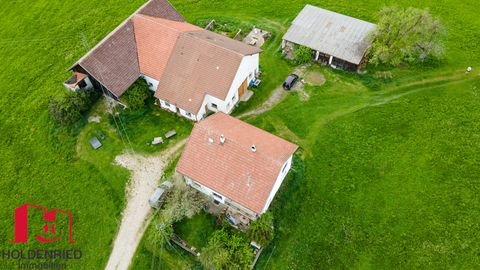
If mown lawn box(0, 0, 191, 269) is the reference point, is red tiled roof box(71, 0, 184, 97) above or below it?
above

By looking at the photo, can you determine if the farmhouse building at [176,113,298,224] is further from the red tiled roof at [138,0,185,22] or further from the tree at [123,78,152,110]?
the red tiled roof at [138,0,185,22]

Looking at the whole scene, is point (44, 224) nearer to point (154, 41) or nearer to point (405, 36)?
point (154, 41)

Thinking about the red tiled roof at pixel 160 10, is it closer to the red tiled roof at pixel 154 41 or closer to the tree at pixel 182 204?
the red tiled roof at pixel 154 41

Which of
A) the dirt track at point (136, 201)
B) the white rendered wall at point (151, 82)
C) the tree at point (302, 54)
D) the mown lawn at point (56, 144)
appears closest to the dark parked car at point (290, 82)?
the tree at point (302, 54)

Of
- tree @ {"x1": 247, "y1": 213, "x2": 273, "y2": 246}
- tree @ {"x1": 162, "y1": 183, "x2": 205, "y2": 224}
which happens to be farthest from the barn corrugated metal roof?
tree @ {"x1": 162, "y1": 183, "x2": 205, "y2": 224}

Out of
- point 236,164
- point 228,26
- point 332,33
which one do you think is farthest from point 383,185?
point 228,26

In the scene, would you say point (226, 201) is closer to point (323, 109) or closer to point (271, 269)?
point (271, 269)
